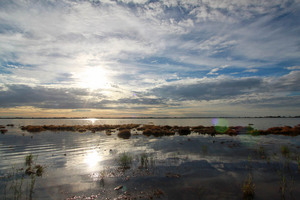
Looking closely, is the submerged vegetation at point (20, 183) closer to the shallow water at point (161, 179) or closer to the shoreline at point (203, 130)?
the shallow water at point (161, 179)

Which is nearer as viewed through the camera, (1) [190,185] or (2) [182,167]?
(1) [190,185]

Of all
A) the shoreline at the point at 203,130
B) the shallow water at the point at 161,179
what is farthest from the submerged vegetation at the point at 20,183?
the shoreline at the point at 203,130

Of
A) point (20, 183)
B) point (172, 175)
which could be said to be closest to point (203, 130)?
point (172, 175)

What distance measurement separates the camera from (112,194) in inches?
397

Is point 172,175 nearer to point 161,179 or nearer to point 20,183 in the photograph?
point 161,179

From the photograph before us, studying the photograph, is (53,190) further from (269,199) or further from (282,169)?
(282,169)

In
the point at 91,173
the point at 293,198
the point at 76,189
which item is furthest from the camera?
the point at 91,173

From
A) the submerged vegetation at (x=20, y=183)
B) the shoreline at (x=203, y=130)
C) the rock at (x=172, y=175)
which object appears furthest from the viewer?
the shoreline at (x=203, y=130)

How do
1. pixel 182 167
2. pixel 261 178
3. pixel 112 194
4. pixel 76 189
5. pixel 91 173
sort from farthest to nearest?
pixel 182 167 < pixel 91 173 < pixel 261 178 < pixel 76 189 < pixel 112 194

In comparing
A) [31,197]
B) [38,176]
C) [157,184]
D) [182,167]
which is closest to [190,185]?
[157,184]

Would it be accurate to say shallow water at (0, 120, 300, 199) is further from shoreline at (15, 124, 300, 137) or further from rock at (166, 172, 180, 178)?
shoreline at (15, 124, 300, 137)

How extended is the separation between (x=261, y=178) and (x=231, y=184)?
114 inches

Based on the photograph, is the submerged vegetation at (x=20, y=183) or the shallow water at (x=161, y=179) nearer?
the submerged vegetation at (x=20, y=183)

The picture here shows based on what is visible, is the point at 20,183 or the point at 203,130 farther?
the point at 203,130
